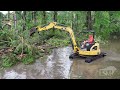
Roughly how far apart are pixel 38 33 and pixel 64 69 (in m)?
4.91

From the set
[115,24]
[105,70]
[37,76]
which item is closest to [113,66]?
[105,70]

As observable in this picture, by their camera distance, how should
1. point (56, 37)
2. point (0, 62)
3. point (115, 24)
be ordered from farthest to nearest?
point (115, 24) → point (56, 37) → point (0, 62)

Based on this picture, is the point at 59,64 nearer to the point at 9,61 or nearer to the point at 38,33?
the point at 9,61

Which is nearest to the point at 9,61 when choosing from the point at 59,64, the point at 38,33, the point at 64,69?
the point at 59,64

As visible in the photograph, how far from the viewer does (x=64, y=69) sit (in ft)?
24.8

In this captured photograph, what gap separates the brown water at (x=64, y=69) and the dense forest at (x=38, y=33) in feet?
1.70

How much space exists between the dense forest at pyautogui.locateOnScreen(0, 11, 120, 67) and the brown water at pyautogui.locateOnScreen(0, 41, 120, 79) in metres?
0.52

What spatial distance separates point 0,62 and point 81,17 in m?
9.49

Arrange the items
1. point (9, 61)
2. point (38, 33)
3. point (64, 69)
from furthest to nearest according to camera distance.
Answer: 1. point (38, 33)
2. point (9, 61)
3. point (64, 69)

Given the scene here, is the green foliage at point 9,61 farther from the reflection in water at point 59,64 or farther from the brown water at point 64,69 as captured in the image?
the reflection in water at point 59,64

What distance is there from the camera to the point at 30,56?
28.1ft

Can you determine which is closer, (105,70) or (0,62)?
(105,70)
